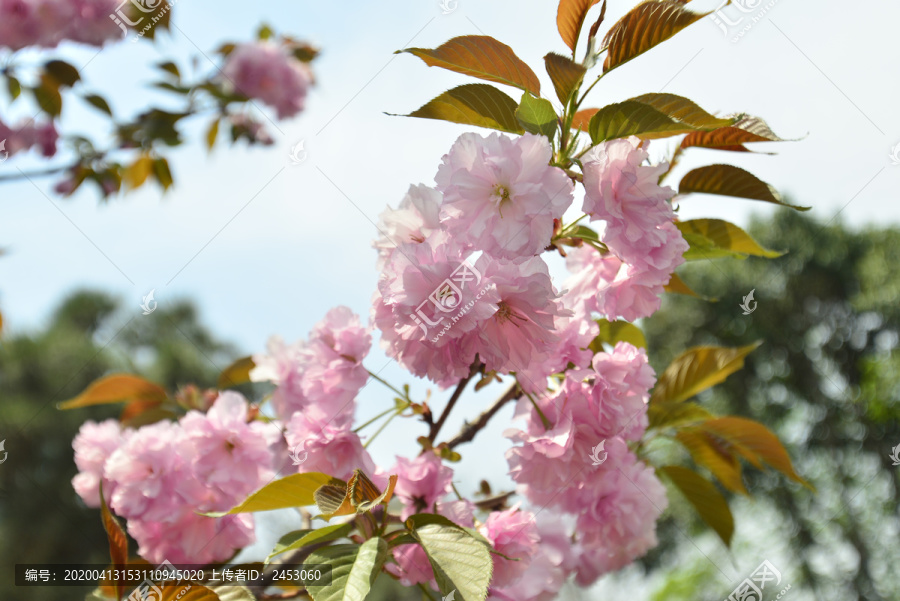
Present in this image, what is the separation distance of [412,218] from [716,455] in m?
0.66

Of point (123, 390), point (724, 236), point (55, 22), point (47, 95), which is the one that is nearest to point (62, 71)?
point (47, 95)

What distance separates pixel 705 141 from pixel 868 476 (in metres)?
9.95

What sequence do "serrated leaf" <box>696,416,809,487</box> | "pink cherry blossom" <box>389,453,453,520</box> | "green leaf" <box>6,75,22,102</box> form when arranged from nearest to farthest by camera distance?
"pink cherry blossom" <box>389,453,453,520</box> < "serrated leaf" <box>696,416,809,487</box> < "green leaf" <box>6,75,22,102</box>

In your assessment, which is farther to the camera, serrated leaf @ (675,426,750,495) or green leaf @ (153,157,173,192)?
green leaf @ (153,157,173,192)

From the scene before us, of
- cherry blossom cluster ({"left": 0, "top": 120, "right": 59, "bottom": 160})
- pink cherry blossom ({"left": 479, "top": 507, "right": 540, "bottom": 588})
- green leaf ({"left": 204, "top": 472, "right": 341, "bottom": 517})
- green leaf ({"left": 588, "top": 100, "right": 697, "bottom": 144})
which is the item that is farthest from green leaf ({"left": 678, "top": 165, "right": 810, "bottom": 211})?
cherry blossom cluster ({"left": 0, "top": 120, "right": 59, "bottom": 160})

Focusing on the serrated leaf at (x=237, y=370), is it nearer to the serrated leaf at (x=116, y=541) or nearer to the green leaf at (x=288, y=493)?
→ the serrated leaf at (x=116, y=541)

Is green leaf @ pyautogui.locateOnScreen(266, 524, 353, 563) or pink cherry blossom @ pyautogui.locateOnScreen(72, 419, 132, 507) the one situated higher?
green leaf @ pyautogui.locateOnScreen(266, 524, 353, 563)

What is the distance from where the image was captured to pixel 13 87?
1483 millimetres

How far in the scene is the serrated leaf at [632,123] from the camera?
1.81ft

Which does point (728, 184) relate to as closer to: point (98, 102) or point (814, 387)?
point (98, 102)

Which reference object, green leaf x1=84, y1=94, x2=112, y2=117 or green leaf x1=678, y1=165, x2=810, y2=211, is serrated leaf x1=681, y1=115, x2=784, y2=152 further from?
green leaf x1=84, y1=94, x2=112, y2=117

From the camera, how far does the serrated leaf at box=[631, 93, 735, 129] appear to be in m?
0.55

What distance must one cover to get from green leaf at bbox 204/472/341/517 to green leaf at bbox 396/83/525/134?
1.16ft

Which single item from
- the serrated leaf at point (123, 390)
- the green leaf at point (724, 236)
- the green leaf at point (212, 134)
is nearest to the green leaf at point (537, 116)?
the green leaf at point (724, 236)
